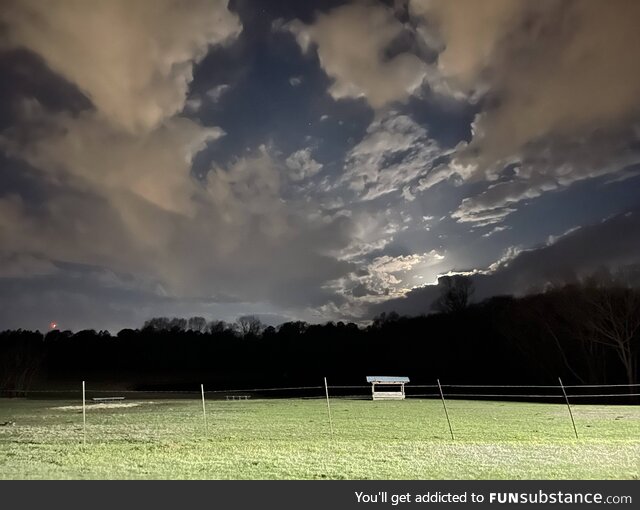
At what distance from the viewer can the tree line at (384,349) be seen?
47375 mm

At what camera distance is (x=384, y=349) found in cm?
8550

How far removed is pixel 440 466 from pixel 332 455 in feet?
8.19

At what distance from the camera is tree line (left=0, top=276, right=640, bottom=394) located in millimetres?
47375
